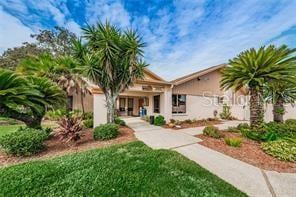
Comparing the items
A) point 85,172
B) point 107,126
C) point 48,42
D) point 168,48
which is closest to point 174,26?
point 168,48

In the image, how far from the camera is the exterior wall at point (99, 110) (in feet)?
37.4

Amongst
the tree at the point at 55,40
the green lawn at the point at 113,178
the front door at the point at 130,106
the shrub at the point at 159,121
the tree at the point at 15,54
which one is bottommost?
the green lawn at the point at 113,178

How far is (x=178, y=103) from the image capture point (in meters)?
14.8

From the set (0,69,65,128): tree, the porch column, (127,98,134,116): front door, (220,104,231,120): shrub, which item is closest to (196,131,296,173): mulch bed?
the porch column

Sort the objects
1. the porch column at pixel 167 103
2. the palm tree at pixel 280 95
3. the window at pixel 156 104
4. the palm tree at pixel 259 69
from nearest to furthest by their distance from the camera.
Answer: the palm tree at pixel 259 69, the palm tree at pixel 280 95, the porch column at pixel 167 103, the window at pixel 156 104

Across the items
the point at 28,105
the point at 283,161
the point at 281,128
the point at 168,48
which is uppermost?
the point at 168,48

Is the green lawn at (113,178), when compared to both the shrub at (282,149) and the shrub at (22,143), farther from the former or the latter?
the shrub at (282,149)

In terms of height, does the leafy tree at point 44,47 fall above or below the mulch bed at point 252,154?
above

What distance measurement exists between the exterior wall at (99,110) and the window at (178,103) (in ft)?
21.0

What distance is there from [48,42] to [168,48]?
23.1m

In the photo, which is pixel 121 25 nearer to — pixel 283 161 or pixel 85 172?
pixel 85 172

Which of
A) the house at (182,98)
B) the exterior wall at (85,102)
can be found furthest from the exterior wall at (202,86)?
the exterior wall at (85,102)

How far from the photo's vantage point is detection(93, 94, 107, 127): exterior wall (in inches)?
449

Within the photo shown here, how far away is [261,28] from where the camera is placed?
407 inches
